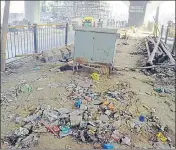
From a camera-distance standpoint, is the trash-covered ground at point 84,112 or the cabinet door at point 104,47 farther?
the cabinet door at point 104,47

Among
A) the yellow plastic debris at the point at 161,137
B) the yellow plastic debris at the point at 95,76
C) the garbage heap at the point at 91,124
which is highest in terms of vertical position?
the yellow plastic debris at the point at 95,76

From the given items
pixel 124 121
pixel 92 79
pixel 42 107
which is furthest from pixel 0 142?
pixel 92 79

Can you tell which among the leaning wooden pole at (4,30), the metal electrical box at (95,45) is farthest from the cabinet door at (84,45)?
the leaning wooden pole at (4,30)

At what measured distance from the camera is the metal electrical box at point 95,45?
6426 mm

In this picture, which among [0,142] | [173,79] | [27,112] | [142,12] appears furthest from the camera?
[142,12]

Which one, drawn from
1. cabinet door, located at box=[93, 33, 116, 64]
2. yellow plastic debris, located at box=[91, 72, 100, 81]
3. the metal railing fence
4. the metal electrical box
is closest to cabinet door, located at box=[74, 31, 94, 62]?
the metal electrical box

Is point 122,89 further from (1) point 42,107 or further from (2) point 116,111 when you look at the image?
(1) point 42,107

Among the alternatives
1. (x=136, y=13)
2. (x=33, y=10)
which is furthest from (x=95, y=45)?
(x=33, y=10)

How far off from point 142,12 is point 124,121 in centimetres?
3422

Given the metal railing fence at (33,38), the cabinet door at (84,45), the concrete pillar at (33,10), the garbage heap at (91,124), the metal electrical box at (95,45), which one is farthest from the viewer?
the concrete pillar at (33,10)

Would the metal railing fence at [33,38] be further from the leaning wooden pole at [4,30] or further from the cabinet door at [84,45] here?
the cabinet door at [84,45]

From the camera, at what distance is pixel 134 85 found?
643 centimetres

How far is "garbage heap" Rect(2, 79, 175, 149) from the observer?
3.86 metres

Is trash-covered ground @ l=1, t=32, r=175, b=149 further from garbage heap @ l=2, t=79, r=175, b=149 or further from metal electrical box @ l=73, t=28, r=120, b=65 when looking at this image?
metal electrical box @ l=73, t=28, r=120, b=65
